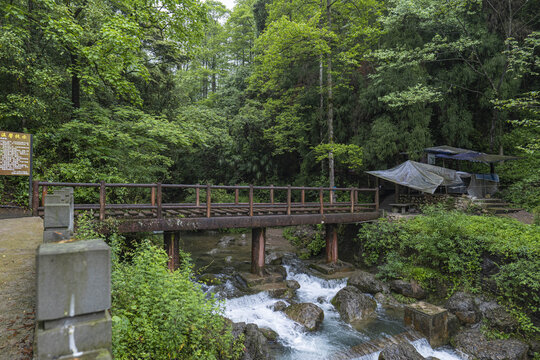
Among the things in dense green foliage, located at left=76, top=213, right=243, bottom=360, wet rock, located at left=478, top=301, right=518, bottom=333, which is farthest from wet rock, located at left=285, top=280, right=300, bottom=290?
dense green foliage, located at left=76, top=213, right=243, bottom=360

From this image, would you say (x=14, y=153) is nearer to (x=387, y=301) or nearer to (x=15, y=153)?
(x=15, y=153)

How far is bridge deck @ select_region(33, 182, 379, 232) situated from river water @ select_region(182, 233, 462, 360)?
245 centimetres

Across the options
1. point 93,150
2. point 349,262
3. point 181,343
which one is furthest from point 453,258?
point 93,150

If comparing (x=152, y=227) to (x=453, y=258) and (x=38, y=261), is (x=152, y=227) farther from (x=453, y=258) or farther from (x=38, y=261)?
(x=453, y=258)

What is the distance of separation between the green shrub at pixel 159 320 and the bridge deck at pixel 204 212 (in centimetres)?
357

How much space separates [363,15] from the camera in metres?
17.4

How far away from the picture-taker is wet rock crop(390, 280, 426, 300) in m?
10.0

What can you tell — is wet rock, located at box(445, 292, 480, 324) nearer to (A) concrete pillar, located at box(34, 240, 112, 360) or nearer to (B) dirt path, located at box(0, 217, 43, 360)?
(A) concrete pillar, located at box(34, 240, 112, 360)

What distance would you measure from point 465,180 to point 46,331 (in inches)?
765

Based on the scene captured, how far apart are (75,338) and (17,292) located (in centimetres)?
278

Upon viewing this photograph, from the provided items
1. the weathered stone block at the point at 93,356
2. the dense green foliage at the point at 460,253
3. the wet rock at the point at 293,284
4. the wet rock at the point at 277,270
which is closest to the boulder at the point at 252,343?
the wet rock at the point at 293,284

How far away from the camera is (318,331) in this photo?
8.05 m

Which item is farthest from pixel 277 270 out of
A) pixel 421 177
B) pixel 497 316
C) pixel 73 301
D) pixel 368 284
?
pixel 73 301

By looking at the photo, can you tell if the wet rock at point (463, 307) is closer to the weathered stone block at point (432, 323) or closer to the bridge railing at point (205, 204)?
the weathered stone block at point (432, 323)
